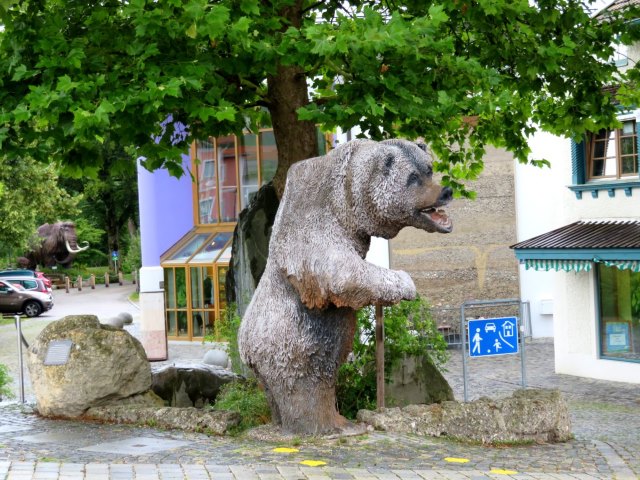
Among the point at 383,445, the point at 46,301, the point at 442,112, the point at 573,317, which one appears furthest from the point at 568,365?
the point at 46,301

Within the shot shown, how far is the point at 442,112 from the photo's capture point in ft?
35.8

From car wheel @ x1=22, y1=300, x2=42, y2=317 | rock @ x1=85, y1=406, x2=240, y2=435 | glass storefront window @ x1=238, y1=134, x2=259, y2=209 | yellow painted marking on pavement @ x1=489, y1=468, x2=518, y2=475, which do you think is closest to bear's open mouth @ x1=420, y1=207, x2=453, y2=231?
yellow painted marking on pavement @ x1=489, y1=468, x2=518, y2=475

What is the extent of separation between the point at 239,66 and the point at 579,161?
37.8 feet

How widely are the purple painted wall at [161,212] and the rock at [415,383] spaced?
831 inches

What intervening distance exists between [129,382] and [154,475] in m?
3.68

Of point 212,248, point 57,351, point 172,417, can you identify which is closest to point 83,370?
point 57,351

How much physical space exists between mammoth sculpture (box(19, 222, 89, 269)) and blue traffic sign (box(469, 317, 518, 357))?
52.1 m

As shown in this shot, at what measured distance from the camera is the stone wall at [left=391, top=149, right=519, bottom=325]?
2742 cm

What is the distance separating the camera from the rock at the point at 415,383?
38.4ft

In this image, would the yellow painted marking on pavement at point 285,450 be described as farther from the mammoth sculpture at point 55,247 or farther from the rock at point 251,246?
the mammoth sculpture at point 55,247

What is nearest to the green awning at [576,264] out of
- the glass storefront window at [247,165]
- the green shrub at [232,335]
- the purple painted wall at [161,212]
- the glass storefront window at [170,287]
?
the green shrub at [232,335]

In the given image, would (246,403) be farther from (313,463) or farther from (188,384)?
(313,463)

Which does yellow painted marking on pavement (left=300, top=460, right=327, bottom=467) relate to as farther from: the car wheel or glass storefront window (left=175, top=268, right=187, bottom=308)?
the car wheel

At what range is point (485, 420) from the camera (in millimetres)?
9938
